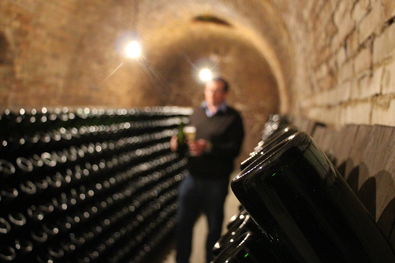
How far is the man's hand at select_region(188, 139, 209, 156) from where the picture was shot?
3.41 metres

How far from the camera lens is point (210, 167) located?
11.4ft

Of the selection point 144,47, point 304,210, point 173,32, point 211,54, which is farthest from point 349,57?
point 211,54

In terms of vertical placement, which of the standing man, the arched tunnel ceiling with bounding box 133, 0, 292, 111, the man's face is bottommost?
the standing man

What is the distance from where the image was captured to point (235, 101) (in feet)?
34.5

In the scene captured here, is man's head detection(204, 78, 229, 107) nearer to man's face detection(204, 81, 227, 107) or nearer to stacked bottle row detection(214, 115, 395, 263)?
man's face detection(204, 81, 227, 107)

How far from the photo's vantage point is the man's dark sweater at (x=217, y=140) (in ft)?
11.4

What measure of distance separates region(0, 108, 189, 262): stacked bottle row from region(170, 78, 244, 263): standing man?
618mm

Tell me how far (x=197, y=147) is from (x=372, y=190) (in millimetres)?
2508

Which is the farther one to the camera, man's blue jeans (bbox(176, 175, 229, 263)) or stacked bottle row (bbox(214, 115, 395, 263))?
man's blue jeans (bbox(176, 175, 229, 263))

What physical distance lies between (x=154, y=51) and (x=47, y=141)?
22.7 feet

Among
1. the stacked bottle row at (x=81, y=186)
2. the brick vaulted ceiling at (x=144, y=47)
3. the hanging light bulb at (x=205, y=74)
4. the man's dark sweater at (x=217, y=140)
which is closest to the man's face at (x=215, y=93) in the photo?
the man's dark sweater at (x=217, y=140)

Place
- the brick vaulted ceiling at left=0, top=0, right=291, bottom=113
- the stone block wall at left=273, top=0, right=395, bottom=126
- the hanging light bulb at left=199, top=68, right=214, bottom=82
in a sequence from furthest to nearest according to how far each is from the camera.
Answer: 1. the hanging light bulb at left=199, top=68, right=214, bottom=82
2. the brick vaulted ceiling at left=0, top=0, right=291, bottom=113
3. the stone block wall at left=273, top=0, right=395, bottom=126

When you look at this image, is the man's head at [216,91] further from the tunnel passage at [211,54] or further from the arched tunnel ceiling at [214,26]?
the arched tunnel ceiling at [214,26]

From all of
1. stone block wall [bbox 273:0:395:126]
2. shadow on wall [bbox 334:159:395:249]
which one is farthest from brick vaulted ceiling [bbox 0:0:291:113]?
shadow on wall [bbox 334:159:395:249]
